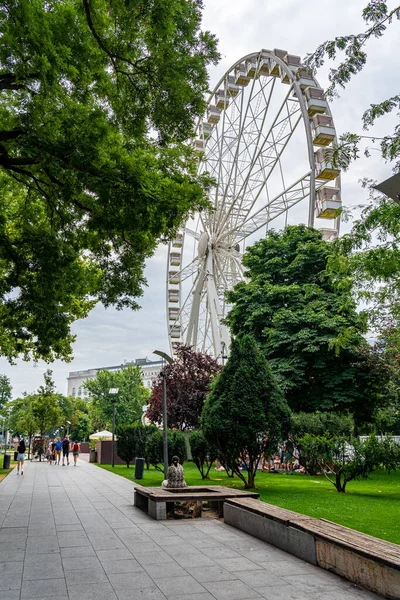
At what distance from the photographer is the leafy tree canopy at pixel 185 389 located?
23031mm

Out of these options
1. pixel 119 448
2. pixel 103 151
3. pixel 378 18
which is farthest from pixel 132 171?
pixel 119 448

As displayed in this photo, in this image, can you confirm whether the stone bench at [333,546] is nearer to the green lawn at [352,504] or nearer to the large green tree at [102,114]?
the green lawn at [352,504]

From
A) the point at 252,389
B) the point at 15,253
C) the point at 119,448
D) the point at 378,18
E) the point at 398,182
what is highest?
the point at 378,18

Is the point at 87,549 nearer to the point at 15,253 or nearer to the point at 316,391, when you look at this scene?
the point at 15,253

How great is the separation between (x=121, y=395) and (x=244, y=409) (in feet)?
180

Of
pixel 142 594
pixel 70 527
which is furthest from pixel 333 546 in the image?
pixel 70 527

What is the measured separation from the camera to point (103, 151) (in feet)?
26.5

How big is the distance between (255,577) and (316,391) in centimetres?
1711

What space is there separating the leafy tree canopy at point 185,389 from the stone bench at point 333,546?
14828 millimetres

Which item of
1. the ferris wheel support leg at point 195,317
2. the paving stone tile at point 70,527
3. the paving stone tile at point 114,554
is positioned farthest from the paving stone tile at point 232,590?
the ferris wheel support leg at point 195,317

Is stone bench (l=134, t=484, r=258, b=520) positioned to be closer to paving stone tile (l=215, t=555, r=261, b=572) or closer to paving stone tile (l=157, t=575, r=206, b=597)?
paving stone tile (l=215, t=555, r=261, b=572)

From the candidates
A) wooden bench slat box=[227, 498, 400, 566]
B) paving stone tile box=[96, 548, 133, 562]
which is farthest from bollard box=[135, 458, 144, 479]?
paving stone tile box=[96, 548, 133, 562]

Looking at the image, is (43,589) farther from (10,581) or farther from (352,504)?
(352,504)

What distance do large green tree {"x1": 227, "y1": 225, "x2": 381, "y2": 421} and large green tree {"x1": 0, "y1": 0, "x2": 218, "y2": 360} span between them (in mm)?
11772
